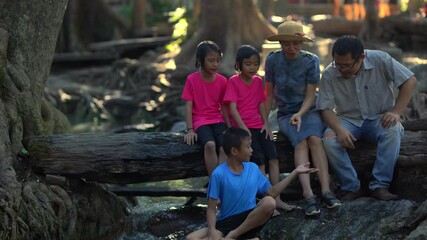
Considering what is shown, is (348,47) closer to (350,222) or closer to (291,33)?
(291,33)

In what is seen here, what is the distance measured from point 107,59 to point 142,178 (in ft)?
49.0

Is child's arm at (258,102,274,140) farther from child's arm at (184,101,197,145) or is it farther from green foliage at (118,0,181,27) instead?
green foliage at (118,0,181,27)

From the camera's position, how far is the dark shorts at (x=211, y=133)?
268 inches

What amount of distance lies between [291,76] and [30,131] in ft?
8.28

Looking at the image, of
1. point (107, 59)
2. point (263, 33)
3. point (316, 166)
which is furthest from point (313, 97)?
point (107, 59)

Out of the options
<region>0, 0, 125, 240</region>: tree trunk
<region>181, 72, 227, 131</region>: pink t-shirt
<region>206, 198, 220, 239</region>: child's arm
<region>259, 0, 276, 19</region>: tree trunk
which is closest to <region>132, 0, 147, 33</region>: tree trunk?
<region>259, 0, 276, 19</region>: tree trunk

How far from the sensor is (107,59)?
2159 centimetres

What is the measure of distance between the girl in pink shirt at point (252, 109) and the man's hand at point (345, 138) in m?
0.58

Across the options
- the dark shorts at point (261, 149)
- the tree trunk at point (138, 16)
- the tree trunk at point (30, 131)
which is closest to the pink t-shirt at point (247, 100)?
the dark shorts at point (261, 149)

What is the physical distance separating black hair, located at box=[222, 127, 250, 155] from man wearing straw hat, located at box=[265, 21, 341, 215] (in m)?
0.80

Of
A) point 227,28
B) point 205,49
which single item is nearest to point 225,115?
point 205,49

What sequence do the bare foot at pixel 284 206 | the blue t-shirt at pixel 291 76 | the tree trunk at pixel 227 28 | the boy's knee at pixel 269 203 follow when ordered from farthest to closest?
the tree trunk at pixel 227 28, the blue t-shirt at pixel 291 76, the bare foot at pixel 284 206, the boy's knee at pixel 269 203

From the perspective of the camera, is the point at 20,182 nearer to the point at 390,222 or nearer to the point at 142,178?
the point at 142,178

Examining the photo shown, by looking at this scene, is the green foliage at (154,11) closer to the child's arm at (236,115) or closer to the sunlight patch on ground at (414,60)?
the sunlight patch on ground at (414,60)
